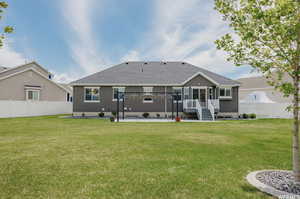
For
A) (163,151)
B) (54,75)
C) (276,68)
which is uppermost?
(54,75)

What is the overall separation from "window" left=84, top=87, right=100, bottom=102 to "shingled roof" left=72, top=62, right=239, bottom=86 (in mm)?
891

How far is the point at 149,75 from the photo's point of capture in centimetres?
2406

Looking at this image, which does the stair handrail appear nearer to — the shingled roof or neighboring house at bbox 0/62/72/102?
the shingled roof

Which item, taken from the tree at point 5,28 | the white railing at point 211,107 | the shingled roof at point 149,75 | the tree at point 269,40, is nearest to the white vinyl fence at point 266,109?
the shingled roof at point 149,75

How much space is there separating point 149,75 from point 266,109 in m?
16.5

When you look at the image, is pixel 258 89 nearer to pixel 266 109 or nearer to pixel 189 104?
pixel 266 109

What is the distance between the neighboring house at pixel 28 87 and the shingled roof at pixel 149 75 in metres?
8.76

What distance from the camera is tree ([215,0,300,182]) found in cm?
337

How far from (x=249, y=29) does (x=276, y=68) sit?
3.47ft

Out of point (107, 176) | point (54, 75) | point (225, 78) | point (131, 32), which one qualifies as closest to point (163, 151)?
point (107, 176)

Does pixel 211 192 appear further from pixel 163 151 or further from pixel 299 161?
pixel 163 151

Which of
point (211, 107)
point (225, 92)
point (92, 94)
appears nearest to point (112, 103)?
point (92, 94)

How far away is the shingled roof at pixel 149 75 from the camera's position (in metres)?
22.5

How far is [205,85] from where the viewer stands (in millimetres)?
21719
